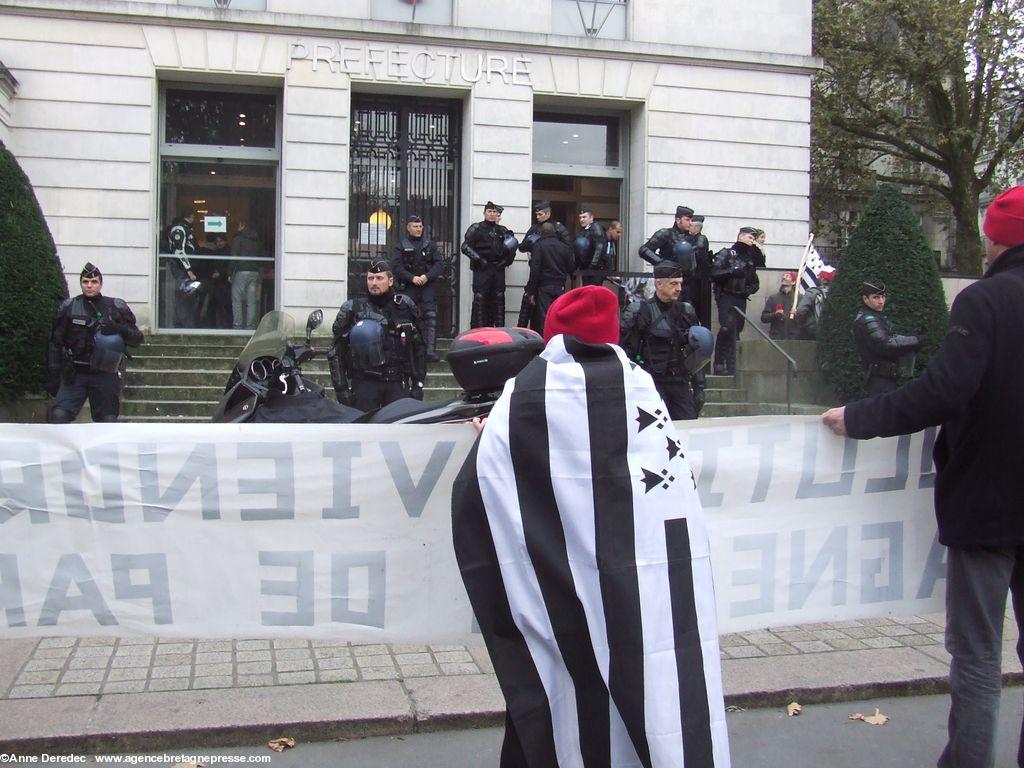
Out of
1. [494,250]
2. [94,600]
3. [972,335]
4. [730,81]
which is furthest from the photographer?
[730,81]

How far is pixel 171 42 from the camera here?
1488 centimetres

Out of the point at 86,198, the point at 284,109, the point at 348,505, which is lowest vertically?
the point at 348,505

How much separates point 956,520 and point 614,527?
4.51 feet

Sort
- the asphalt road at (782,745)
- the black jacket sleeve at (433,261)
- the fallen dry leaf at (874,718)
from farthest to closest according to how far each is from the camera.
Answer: the black jacket sleeve at (433,261), the fallen dry leaf at (874,718), the asphalt road at (782,745)

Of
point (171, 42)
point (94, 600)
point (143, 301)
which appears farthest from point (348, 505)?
point (171, 42)

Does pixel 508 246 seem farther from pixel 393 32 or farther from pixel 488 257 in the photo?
pixel 393 32

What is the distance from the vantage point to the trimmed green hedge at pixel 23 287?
10484 mm

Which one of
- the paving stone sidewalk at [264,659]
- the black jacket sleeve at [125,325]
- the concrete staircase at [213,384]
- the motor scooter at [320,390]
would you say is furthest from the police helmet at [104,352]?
the paving stone sidewalk at [264,659]

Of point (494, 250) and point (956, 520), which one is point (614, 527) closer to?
point (956, 520)

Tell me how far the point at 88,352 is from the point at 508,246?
20.2 ft

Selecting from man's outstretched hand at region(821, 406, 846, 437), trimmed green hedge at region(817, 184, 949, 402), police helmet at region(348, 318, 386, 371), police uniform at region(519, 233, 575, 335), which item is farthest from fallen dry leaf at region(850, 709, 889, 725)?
police uniform at region(519, 233, 575, 335)

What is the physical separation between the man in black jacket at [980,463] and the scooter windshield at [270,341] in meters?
3.11

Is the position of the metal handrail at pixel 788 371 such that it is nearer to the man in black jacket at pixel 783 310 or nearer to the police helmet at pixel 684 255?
the man in black jacket at pixel 783 310

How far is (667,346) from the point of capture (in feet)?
27.5
